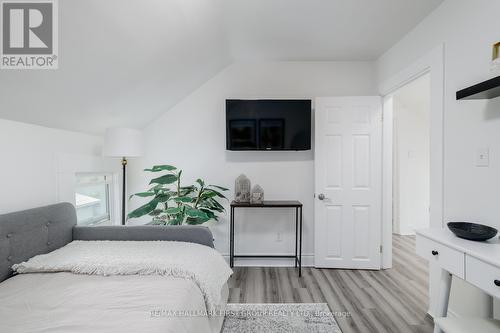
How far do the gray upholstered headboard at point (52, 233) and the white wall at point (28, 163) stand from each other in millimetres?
173

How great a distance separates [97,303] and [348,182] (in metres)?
2.63

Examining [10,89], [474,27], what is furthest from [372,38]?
[10,89]

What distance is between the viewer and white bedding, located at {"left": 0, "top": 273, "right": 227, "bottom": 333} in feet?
3.01

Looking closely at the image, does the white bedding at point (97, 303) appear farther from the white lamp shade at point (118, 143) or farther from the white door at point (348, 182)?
the white door at point (348, 182)

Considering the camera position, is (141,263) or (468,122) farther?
(468,122)

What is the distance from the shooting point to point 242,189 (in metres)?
2.87

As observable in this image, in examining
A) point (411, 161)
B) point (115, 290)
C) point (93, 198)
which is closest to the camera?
point (115, 290)

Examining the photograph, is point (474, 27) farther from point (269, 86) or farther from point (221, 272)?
point (221, 272)

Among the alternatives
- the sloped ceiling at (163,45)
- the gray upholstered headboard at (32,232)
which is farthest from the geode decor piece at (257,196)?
the gray upholstered headboard at (32,232)

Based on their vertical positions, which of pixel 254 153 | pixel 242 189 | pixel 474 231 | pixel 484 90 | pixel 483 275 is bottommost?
pixel 483 275

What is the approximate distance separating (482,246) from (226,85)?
2.80 metres

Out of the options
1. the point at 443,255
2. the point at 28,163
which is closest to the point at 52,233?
the point at 28,163

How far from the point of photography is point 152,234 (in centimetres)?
185

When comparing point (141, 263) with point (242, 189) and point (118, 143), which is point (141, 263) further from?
point (242, 189)
